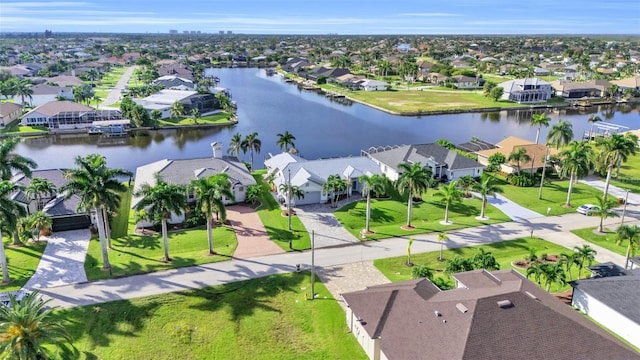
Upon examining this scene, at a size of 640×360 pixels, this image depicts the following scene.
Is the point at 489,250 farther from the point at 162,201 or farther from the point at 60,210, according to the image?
the point at 60,210

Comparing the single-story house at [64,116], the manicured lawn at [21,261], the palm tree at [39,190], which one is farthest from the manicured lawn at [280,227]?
the single-story house at [64,116]

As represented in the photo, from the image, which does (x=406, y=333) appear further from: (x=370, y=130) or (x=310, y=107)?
(x=310, y=107)

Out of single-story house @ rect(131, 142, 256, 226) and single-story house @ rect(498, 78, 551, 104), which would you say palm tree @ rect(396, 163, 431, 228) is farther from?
single-story house @ rect(498, 78, 551, 104)

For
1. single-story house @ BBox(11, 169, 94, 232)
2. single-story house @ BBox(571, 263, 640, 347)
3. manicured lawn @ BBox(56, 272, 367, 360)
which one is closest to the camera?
manicured lawn @ BBox(56, 272, 367, 360)

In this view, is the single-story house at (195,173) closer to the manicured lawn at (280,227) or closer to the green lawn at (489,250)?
the manicured lawn at (280,227)

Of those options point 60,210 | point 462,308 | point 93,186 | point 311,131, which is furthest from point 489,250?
point 311,131

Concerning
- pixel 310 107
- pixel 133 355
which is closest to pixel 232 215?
pixel 133 355

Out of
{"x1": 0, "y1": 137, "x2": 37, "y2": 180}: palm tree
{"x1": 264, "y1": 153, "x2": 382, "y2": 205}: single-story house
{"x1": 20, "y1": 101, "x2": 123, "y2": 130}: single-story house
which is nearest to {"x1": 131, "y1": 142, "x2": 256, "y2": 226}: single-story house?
Result: {"x1": 264, "y1": 153, "x2": 382, "y2": 205}: single-story house
